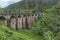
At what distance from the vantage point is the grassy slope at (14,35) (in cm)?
2397

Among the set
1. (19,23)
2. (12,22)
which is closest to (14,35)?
(12,22)

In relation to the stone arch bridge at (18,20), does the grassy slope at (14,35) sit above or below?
below

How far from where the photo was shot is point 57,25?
31.2 metres

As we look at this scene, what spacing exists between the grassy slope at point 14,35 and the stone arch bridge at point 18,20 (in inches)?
129

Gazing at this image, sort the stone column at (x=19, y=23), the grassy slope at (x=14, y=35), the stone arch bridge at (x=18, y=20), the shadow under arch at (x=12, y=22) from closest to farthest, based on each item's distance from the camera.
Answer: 1. the grassy slope at (x=14, y=35)
2. the stone arch bridge at (x=18, y=20)
3. the shadow under arch at (x=12, y=22)
4. the stone column at (x=19, y=23)

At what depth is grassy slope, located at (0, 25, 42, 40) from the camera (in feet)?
78.6

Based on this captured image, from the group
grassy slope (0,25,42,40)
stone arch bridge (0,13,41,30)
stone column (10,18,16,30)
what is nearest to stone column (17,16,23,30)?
stone arch bridge (0,13,41,30)

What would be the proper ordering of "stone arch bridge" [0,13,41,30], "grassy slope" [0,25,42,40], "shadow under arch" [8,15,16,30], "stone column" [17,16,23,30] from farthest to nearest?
"stone column" [17,16,23,30] < "shadow under arch" [8,15,16,30] < "stone arch bridge" [0,13,41,30] < "grassy slope" [0,25,42,40]

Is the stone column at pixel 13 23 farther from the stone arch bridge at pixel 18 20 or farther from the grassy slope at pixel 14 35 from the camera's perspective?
the grassy slope at pixel 14 35

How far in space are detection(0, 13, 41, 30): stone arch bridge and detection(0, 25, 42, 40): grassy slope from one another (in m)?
3.27

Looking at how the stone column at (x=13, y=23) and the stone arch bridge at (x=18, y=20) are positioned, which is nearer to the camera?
the stone arch bridge at (x=18, y=20)

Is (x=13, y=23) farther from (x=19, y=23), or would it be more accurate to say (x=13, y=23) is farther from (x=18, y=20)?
(x=18, y=20)

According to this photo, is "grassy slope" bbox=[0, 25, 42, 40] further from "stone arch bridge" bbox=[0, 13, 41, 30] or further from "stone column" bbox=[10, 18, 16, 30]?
"stone arch bridge" bbox=[0, 13, 41, 30]

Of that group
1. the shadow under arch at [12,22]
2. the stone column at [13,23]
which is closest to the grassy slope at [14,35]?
the stone column at [13,23]
